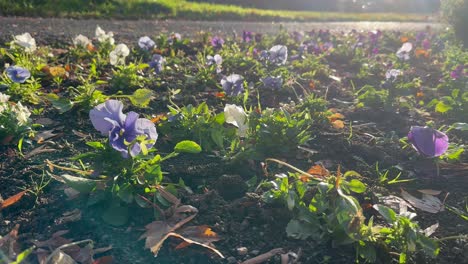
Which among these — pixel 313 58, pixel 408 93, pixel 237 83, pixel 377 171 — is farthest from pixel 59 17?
pixel 377 171

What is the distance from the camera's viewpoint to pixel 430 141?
2.21 meters

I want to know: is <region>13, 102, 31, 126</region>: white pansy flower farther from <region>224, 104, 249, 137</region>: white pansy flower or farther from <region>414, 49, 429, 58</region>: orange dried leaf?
<region>414, 49, 429, 58</region>: orange dried leaf

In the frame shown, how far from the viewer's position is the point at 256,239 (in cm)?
179

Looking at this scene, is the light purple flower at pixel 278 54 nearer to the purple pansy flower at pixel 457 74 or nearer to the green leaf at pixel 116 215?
the purple pansy flower at pixel 457 74

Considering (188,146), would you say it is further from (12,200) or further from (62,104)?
(62,104)

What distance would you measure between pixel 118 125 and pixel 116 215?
332 millimetres

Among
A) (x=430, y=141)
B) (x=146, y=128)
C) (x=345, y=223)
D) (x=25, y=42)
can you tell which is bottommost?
(x=345, y=223)

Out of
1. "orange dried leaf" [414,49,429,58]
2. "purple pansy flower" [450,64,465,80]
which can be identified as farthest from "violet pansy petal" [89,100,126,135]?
"orange dried leaf" [414,49,429,58]

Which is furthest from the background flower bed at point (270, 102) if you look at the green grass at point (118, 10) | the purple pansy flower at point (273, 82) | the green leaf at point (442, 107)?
the green grass at point (118, 10)

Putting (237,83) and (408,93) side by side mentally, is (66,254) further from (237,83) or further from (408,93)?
(408,93)

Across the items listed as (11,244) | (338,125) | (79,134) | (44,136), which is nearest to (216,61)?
(338,125)

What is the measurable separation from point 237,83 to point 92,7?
507 centimetres

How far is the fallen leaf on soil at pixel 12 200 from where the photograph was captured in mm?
1841

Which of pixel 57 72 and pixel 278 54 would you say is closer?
pixel 57 72
